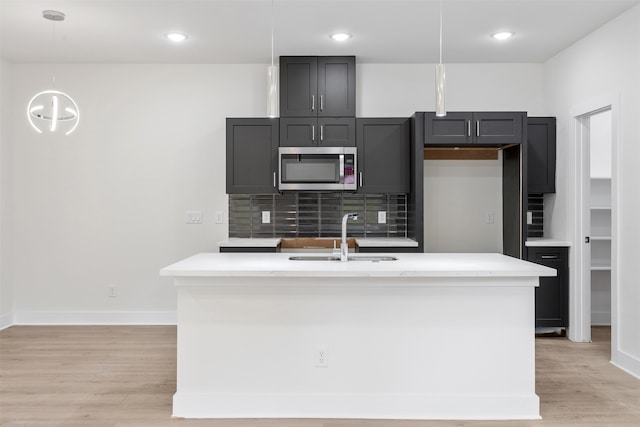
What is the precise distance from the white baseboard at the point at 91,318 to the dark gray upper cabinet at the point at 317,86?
2348 mm

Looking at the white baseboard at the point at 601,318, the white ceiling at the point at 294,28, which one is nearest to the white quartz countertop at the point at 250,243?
the white ceiling at the point at 294,28

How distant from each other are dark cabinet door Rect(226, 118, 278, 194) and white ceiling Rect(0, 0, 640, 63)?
682 mm

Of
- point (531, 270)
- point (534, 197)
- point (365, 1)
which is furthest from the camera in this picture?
point (534, 197)

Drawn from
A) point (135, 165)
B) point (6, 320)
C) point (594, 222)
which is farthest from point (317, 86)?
point (6, 320)

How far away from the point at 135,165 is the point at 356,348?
3.28 meters

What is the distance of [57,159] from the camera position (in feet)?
16.3

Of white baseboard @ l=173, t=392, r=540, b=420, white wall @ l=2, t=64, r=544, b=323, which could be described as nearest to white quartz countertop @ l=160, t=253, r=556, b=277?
white baseboard @ l=173, t=392, r=540, b=420

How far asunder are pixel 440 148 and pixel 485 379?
2457mm

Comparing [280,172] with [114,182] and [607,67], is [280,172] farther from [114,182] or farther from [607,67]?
[607,67]

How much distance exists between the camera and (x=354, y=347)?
272cm

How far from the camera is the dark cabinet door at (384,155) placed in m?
4.60

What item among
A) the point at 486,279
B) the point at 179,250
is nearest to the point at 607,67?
the point at 486,279

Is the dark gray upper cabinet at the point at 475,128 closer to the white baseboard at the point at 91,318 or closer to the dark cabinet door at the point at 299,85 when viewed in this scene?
the dark cabinet door at the point at 299,85

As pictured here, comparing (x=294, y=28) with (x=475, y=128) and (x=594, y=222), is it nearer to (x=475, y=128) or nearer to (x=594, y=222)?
(x=475, y=128)
